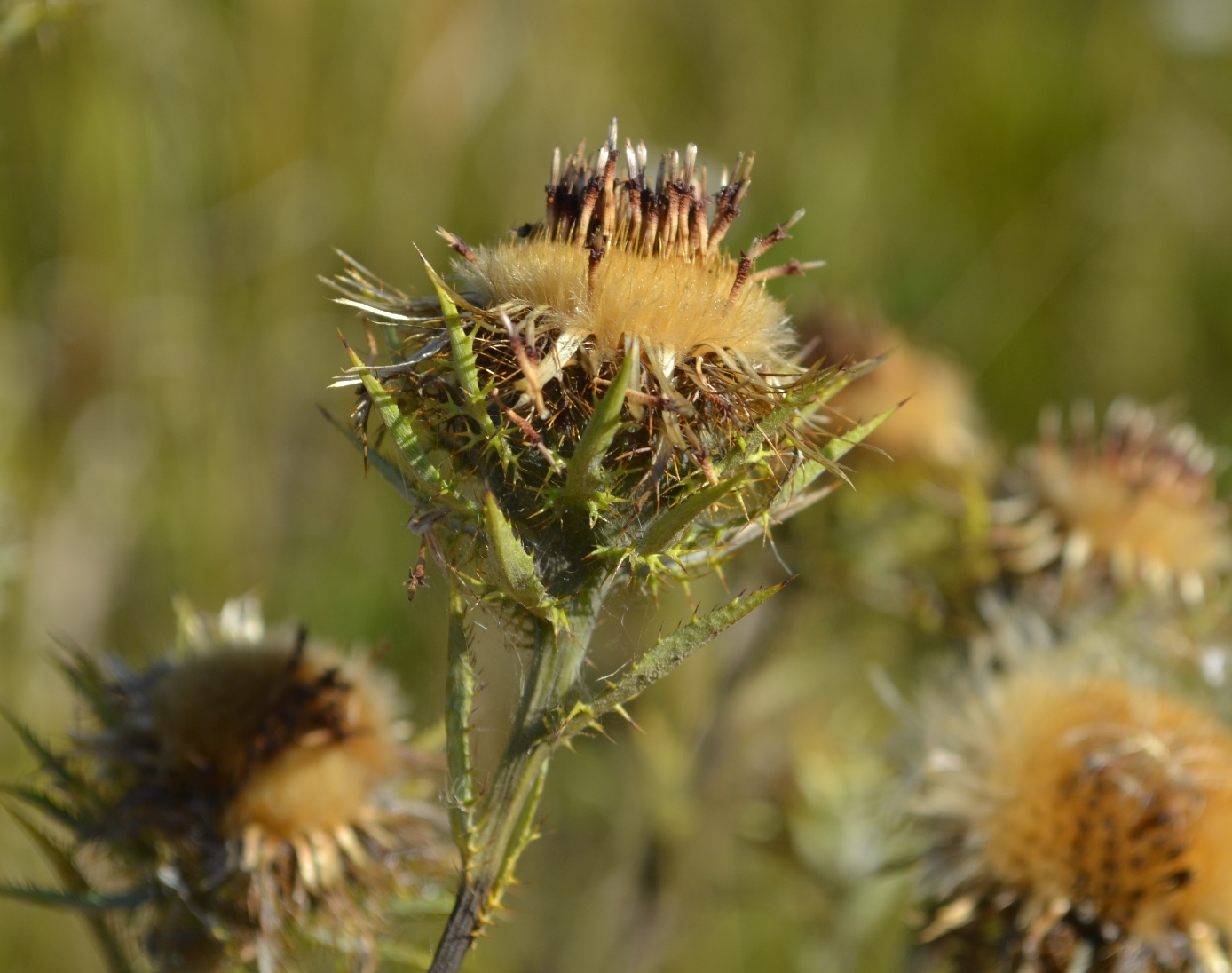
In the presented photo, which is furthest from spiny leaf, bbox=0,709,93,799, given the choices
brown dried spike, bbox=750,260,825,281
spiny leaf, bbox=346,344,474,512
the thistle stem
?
brown dried spike, bbox=750,260,825,281

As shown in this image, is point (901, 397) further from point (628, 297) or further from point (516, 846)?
point (516, 846)

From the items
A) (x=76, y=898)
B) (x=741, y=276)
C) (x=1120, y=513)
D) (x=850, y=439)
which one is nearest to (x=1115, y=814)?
(x=1120, y=513)

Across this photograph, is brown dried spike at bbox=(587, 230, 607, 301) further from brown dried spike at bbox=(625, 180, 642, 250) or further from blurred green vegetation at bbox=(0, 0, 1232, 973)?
blurred green vegetation at bbox=(0, 0, 1232, 973)

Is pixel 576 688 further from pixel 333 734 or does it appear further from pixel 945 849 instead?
pixel 945 849

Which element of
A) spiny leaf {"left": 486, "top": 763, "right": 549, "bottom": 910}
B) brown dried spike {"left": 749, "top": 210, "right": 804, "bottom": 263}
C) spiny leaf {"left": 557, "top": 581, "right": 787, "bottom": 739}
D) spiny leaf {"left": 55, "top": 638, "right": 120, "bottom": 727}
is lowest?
spiny leaf {"left": 486, "top": 763, "right": 549, "bottom": 910}

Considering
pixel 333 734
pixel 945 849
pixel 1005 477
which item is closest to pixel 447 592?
pixel 333 734

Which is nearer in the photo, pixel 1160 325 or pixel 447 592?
pixel 447 592

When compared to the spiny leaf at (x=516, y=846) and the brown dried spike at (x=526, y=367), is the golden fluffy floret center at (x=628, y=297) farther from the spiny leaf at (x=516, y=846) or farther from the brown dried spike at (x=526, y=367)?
the spiny leaf at (x=516, y=846)
